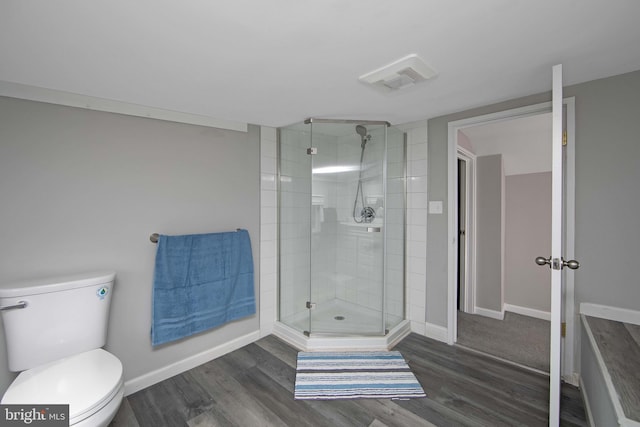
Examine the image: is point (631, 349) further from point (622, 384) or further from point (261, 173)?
point (261, 173)

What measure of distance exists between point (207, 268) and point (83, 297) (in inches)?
30.7

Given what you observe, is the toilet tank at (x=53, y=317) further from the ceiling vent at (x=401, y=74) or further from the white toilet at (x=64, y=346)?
the ceiling vent at (x=401, y=74)

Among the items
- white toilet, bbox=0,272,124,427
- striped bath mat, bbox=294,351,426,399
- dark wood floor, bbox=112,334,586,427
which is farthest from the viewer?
striped bath mat, bbox=294,351,426,399

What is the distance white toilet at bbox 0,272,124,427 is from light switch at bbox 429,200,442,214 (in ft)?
8.31

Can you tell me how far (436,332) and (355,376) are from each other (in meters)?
1.00

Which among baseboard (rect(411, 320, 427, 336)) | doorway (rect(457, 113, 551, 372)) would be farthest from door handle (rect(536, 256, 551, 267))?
doorway (rect(457, 113, 551, 372))

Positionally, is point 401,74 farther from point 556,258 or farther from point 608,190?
point 608,190

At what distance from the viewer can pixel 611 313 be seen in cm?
171

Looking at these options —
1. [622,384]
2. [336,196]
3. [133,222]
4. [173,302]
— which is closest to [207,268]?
[173,302]

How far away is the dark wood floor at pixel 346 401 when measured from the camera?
5.34 feet

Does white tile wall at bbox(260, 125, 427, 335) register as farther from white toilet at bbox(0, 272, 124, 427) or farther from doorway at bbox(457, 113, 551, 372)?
white toilet at bbox(0, 272, 124, 427)

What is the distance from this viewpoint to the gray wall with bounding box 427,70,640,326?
1648mm

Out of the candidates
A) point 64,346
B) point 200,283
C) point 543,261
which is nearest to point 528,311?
point 543,261

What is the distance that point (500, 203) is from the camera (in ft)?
10.1
